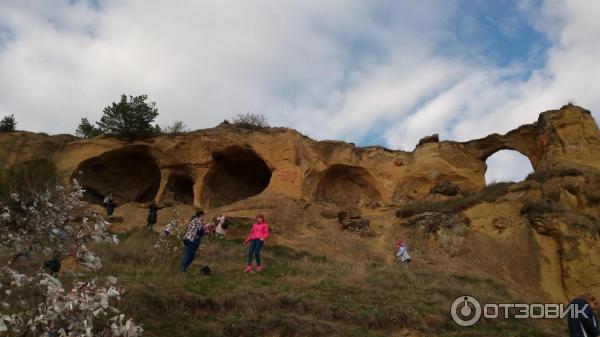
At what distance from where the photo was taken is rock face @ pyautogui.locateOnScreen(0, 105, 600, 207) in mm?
23250

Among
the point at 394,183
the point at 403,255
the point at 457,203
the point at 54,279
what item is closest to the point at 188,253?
the point at 54,279

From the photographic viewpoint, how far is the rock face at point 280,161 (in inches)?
915

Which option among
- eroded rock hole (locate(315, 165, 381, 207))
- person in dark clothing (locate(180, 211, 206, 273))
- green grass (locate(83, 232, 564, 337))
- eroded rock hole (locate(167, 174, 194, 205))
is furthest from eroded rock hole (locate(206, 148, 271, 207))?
person in dark clothing (locate(180, 211, 206, 273))

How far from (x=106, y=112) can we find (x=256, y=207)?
1013cm

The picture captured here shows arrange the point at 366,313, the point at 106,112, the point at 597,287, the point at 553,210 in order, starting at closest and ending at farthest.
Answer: the point at 366,313 → the point at 597,287 → the point at 553,210 → the point at 106,112

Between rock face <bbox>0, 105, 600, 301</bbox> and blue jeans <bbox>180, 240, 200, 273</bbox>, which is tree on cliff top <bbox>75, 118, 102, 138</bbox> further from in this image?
blue jeans <bbox>180, 240, 200, 273</bbox>

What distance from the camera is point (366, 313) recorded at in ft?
30.5

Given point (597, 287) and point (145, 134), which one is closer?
point (597, 287)

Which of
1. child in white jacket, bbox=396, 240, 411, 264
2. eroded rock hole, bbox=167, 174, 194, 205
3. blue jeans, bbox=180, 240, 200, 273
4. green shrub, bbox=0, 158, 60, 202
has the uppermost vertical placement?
eroded rock hole, bbox=167, 174, 194, 205

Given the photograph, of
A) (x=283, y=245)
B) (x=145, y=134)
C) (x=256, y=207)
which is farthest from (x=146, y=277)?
(x=145, y=134)

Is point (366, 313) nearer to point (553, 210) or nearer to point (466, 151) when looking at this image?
point (553, 210)
